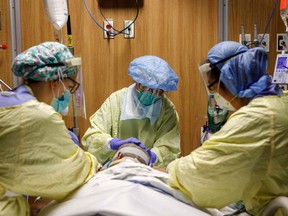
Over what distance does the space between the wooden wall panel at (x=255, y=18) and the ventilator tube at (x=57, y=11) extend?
1.40 metres

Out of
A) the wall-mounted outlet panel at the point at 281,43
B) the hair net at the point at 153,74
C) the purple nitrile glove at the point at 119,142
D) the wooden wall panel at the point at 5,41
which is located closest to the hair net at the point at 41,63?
the purple nitrile glove at the point at 119,142

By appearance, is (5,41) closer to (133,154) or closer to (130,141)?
(130,141)

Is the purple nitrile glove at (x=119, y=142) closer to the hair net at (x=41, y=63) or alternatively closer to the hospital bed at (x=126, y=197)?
the hospital bed at (x=126, y=197)

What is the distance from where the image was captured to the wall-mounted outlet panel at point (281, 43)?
9.79ft

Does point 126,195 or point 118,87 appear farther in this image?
point 118,87

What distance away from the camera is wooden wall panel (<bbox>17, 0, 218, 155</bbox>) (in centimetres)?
305

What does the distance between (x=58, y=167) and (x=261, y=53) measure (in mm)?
968

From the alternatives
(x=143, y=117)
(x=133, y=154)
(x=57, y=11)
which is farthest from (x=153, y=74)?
(x=57, y=11)

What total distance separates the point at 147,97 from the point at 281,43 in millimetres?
1305

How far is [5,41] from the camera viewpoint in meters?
3.02

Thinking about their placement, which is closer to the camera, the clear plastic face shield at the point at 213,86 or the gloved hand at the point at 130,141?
the clear plastic face shield at the point at 213,86

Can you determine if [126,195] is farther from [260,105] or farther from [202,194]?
[260,105]

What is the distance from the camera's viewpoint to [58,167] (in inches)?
55.6

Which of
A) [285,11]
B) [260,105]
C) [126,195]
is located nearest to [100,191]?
[126,195]
